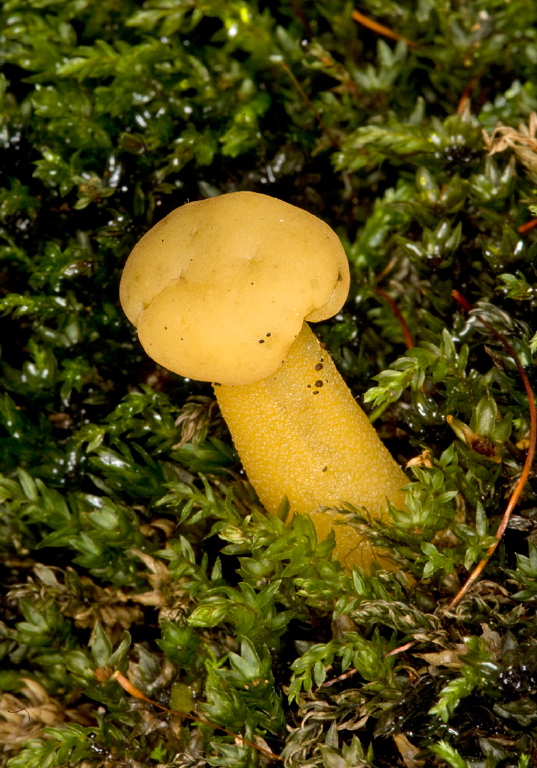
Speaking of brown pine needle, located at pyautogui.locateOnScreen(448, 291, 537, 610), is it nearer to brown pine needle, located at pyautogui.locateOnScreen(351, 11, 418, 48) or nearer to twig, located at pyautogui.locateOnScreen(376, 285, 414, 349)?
twig, located at pyautogui.locateOnScreen(376, 285, 414, 349)

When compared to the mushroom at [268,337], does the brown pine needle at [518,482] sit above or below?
below

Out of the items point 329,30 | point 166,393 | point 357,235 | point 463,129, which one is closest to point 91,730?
point 166,393

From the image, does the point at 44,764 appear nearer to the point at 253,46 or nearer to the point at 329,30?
the point at 253,46

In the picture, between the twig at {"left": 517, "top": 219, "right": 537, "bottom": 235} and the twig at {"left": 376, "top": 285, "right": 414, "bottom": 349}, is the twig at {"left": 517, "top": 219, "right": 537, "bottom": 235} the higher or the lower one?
the higher one

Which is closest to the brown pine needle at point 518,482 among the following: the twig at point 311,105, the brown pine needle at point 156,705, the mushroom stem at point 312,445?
the mushroom stem at point 312,445

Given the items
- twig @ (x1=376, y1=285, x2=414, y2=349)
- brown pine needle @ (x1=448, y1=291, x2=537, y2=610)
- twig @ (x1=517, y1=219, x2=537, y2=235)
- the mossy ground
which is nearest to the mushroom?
the mossy ground

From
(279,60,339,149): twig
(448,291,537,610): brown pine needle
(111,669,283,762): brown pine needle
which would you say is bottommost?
(111,669,283,762): brown pine needle

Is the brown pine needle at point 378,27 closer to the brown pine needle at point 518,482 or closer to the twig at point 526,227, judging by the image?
the twig at point 526,227

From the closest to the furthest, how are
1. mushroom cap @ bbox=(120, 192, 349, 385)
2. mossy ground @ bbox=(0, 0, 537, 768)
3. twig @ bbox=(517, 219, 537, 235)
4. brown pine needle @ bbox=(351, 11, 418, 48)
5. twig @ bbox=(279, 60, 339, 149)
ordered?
mushroom cap @ bbox=(120, 192, 349, 385) → mossy ground @ bbox=(0, 0, 537, 768) → twig @ bbox=(517, 219, 537, 235) → twig @ bbox=(279, 60, 339, 149) → brown pine needle @ bbox=(351, 11, 418, 48)

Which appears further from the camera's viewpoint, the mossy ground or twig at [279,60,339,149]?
twig at [279,60,339,149]
